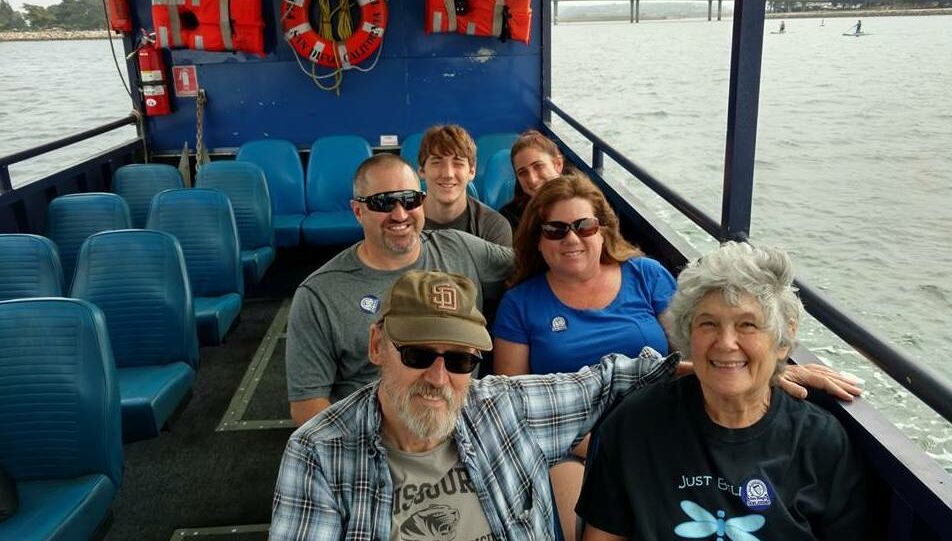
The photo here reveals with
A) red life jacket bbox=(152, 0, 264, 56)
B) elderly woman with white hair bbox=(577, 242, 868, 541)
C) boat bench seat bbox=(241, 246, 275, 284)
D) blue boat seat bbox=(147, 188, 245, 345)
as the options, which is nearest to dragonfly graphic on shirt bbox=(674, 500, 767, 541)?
elderly woman with white hair bbox=(577, 242, 868, 541)

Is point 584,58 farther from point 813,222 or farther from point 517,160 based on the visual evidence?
point 517,160

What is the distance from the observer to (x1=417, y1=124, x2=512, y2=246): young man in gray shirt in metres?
2.36

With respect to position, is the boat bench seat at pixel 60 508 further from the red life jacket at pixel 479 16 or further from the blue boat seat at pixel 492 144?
the red life jacket at pixel 479 16

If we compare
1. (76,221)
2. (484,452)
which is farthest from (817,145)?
(484,452)

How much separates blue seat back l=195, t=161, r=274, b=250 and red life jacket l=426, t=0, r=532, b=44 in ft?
5.41

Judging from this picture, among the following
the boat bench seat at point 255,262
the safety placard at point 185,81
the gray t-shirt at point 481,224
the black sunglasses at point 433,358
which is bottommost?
the boat bench seat at point 255,262

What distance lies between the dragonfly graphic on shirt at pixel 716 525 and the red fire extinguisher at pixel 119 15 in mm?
4743

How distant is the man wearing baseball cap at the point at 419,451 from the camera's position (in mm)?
1267

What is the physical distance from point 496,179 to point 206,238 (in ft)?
4.42

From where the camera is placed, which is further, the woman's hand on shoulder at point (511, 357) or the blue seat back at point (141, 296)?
the blue seat back at point (141, 296)

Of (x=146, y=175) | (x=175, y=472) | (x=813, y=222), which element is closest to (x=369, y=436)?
(x=175, y=472)

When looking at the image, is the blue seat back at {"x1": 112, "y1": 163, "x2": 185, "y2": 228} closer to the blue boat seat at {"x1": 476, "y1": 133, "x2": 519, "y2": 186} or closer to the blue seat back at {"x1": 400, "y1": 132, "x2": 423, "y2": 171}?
the blue seat back at {"x1": 400, "y1": 132, "x2": 423, "y2": 171}

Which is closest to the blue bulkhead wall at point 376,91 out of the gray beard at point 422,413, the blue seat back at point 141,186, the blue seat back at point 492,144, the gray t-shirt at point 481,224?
the blue seat back at point 492,144

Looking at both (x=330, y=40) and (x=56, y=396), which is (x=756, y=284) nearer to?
(x=56, y=396)
